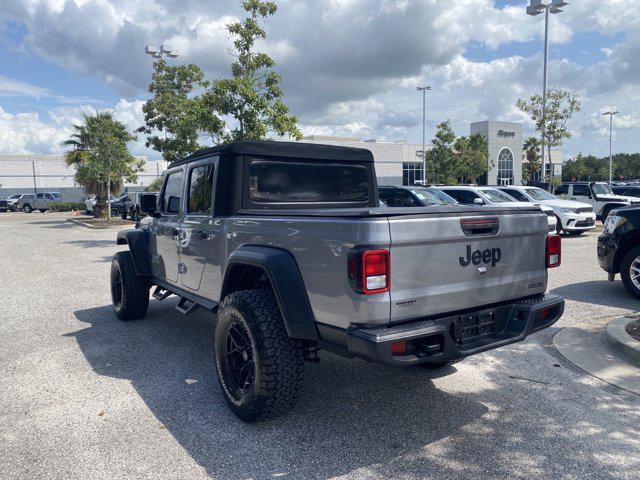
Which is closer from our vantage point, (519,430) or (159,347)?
(519,430)

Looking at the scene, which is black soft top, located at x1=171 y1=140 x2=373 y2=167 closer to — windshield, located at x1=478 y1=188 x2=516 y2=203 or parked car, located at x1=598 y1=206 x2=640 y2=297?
parked car, located at x1=598 y1=206 x2=640 y2=297

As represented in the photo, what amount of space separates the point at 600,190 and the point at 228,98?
17.4m

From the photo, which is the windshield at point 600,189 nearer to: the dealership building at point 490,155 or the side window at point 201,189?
the side window at point 201,189

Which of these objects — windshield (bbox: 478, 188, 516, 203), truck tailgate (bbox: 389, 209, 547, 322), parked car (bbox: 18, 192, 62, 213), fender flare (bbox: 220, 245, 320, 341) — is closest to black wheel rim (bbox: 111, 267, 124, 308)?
fender flare (bbox: 220, 245, 320, 341)

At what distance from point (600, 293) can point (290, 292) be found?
255 inches

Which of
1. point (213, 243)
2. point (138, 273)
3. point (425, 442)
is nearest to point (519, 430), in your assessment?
point (425, 442)

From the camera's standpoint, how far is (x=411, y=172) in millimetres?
67625

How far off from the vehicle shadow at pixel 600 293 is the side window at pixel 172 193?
5800 millimetres

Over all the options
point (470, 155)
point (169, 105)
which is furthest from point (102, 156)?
point (470, 155)

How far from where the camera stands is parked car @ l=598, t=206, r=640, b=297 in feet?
24.0

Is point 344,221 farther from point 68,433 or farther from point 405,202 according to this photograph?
point 405,202

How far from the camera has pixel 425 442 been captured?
338 centimetres

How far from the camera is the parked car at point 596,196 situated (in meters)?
21.0

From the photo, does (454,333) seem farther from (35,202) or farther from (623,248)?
(35,202)
